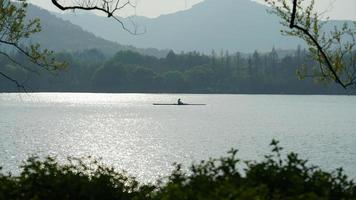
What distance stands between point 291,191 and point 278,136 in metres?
99.5

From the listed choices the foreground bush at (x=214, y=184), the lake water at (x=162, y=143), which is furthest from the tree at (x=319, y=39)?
the lake water at (x=162, y=143)

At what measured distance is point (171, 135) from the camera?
352ft

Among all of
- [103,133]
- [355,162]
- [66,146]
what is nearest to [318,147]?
[355,162]

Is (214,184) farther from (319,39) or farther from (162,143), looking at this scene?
(162,143)

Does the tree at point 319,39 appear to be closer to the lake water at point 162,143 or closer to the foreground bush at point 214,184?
the foreground bush at point 214,184

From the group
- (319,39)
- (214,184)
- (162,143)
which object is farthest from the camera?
(162,143)

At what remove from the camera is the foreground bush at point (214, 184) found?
8.04 metres

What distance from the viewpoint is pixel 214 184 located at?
8844 millimetres

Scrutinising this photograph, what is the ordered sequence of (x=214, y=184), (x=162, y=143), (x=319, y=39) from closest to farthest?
(x=214, y=184)
(x=319, y=39)
(x=162, y=143)

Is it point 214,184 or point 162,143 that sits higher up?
point 214,184

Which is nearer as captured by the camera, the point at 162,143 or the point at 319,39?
the point at 319,39

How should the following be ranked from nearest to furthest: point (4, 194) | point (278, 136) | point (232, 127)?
point (4, 194) < point (278, 136) < point (232, 127)

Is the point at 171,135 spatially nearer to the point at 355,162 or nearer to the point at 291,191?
the point at 355,162

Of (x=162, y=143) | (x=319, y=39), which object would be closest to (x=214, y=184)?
(x=319, y=39)
